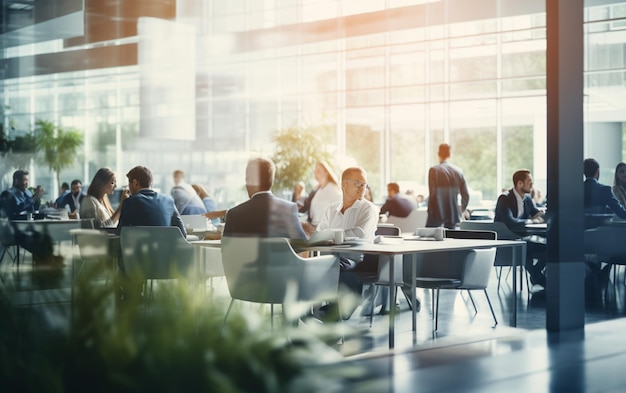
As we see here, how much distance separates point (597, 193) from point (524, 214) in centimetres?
150

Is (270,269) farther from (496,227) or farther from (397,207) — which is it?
(397,207)

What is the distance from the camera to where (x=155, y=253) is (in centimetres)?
389

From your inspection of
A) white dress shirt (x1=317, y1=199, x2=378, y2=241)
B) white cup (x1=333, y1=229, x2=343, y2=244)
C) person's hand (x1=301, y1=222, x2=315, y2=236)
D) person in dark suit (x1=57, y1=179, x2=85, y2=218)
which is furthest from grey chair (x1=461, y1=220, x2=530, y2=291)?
person in dark suit (x1=57, y1=179, x2=85, y2=218)

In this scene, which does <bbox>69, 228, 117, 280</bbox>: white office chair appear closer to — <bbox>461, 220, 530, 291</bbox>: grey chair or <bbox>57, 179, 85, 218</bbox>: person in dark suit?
<bbox>57, 179, 85, 218</bbox>: person in dark suit

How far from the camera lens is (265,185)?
4148mm

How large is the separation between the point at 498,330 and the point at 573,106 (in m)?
1.83

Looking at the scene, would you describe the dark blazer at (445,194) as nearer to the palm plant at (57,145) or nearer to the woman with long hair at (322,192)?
the woman with long hair at (322,192)

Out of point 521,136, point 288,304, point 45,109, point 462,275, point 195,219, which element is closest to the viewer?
point 288,304

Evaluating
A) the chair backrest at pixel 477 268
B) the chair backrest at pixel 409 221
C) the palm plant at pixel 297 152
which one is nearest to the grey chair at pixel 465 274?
the chair backrest at pixel 477 268

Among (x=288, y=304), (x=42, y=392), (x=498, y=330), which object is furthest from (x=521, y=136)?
(x=42, y=392)

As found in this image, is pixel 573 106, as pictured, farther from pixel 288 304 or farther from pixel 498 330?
pixel 288 304

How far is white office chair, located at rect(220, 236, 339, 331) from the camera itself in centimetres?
384

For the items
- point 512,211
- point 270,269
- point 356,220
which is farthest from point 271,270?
point 512,211

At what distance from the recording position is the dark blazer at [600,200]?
6172 mm
